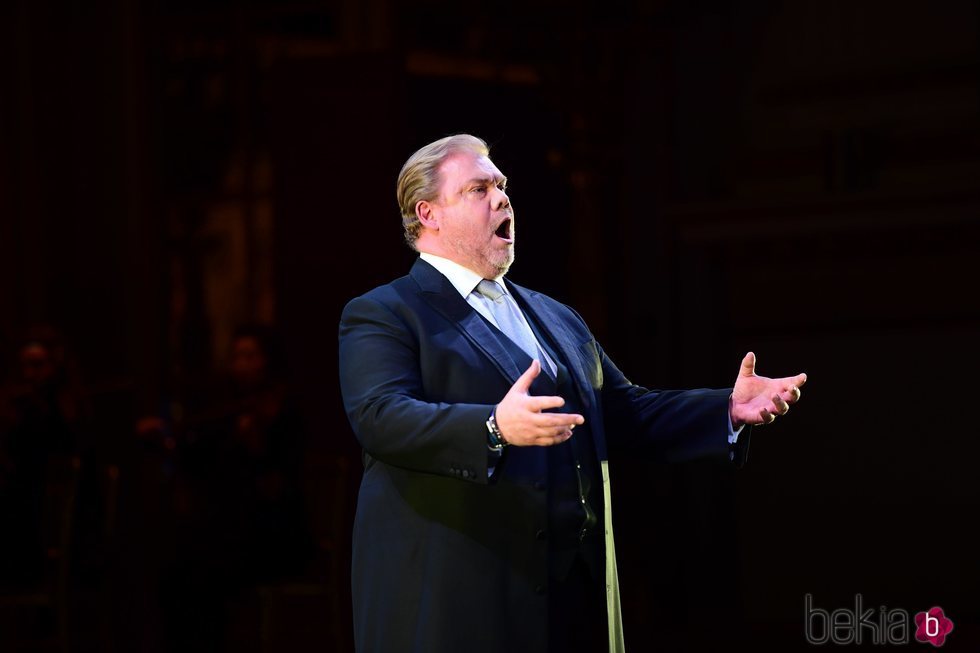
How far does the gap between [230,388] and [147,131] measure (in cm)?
319

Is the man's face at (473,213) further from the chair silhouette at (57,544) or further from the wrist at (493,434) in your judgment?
the chair silhouette at (57,544)

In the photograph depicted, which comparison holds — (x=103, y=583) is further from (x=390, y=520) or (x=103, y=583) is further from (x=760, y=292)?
(x=390, y=520)

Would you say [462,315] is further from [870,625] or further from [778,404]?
[870,625]

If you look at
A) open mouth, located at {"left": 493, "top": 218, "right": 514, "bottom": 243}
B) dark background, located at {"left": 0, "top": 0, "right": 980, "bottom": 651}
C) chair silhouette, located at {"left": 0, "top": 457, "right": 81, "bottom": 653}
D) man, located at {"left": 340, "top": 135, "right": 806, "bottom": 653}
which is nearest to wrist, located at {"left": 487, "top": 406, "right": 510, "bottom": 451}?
man, located at {"left": 340, "top": 135, "right": 806, "bottom": 653}

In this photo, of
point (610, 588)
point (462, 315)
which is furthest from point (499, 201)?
point (610, 588)

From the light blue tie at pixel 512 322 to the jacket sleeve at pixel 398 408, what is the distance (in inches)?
6.6

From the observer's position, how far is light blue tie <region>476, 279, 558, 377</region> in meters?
2.21

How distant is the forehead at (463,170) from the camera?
222cm

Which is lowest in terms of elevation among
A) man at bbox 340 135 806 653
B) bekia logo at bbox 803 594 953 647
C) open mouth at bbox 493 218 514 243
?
bekia logo at bbox 803 594 953 647

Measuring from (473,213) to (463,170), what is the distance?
0.07 m

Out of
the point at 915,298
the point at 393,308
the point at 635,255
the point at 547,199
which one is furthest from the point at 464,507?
the point at 635,255

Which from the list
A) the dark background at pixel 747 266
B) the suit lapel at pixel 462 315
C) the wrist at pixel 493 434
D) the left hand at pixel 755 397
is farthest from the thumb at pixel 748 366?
the dark background at pixel 747 266

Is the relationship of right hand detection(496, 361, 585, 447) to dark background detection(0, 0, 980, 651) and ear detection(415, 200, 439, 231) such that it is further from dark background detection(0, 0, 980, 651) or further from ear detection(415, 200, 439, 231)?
dark background detection(0, 0, 980, 651)

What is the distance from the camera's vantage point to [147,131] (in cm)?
769
